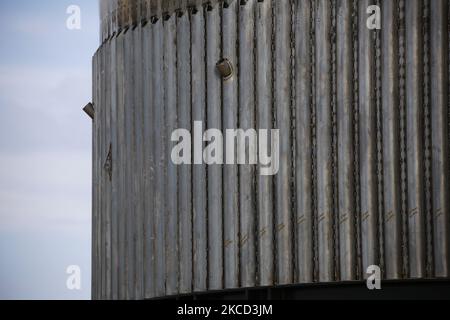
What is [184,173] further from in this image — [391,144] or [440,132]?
[440,132]

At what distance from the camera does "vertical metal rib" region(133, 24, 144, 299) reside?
2048 cm

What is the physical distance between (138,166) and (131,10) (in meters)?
3.06

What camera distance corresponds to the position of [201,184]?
19297 millimetres

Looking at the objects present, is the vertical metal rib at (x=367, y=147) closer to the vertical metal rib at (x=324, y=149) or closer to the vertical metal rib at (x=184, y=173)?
the vertical metal rib at (x=324, y=149)

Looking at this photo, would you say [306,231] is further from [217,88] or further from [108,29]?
[108,29]

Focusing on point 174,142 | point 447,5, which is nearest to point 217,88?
point 174,142

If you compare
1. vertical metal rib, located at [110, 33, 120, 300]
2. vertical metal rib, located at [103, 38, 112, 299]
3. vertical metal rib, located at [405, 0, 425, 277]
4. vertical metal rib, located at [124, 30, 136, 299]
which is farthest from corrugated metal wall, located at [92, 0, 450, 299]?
vertical metal rib, located at [103, 38, 112, 299]

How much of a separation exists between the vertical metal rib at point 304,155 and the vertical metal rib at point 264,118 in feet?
1.61

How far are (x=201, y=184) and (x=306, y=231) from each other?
216 centimetres

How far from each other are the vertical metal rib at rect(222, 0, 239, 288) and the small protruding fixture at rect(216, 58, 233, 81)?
6 cm

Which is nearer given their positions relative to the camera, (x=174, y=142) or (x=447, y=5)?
(x=447, y=5)

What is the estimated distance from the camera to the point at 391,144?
1777cm

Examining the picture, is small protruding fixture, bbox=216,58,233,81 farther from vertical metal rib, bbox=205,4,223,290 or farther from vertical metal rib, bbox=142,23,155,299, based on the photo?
vertical metal rib, bbox=142,23,155,299
